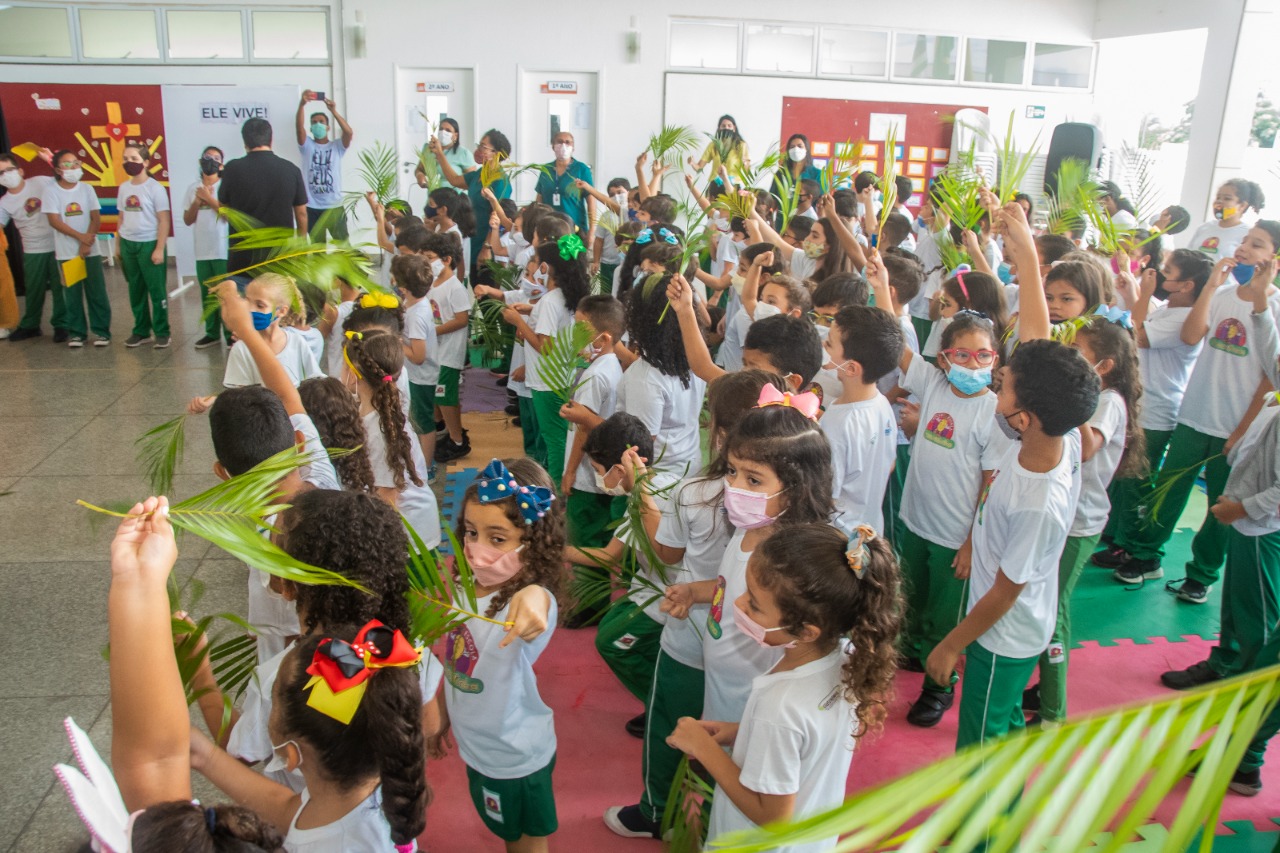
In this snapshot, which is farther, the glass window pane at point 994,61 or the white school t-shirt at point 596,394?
the glass window pane at point 994,61

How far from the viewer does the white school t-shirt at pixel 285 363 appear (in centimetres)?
412

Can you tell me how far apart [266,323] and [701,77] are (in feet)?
36.0

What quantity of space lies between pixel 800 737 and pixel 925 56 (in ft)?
46.7

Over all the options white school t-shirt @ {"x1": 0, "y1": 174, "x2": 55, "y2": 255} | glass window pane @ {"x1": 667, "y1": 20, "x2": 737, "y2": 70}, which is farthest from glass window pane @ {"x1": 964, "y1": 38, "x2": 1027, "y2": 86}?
white school t-shirt @ {"x1": 0, "y1": 174, "x2": 55, "y2": 255}

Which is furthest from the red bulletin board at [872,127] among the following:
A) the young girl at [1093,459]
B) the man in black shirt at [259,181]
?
the young girl at [1093,459]

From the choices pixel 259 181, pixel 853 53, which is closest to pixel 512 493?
pixel 259 181

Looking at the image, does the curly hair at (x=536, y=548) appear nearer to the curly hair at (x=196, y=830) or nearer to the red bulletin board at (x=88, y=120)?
the curly hair at (x=196, y=830)

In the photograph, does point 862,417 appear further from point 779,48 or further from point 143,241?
point 779,48

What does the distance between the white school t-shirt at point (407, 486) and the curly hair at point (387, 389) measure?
23 mm

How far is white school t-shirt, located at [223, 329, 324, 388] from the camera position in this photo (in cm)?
412

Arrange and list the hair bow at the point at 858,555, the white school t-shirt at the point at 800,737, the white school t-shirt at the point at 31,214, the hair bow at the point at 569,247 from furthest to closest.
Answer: the white school t-shirt at the point at 31,214, the hair bow at the point at 569,247, the hair bow at the point at 858,555, the white school t-shirt at the point at 800,737

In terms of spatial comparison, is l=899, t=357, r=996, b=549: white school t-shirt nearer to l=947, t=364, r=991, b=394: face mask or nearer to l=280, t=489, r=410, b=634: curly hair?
l=947, t=364, r=991, b=394: face mask

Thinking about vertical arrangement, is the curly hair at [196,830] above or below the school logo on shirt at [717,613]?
above

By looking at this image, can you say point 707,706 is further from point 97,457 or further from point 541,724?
point 97,457
